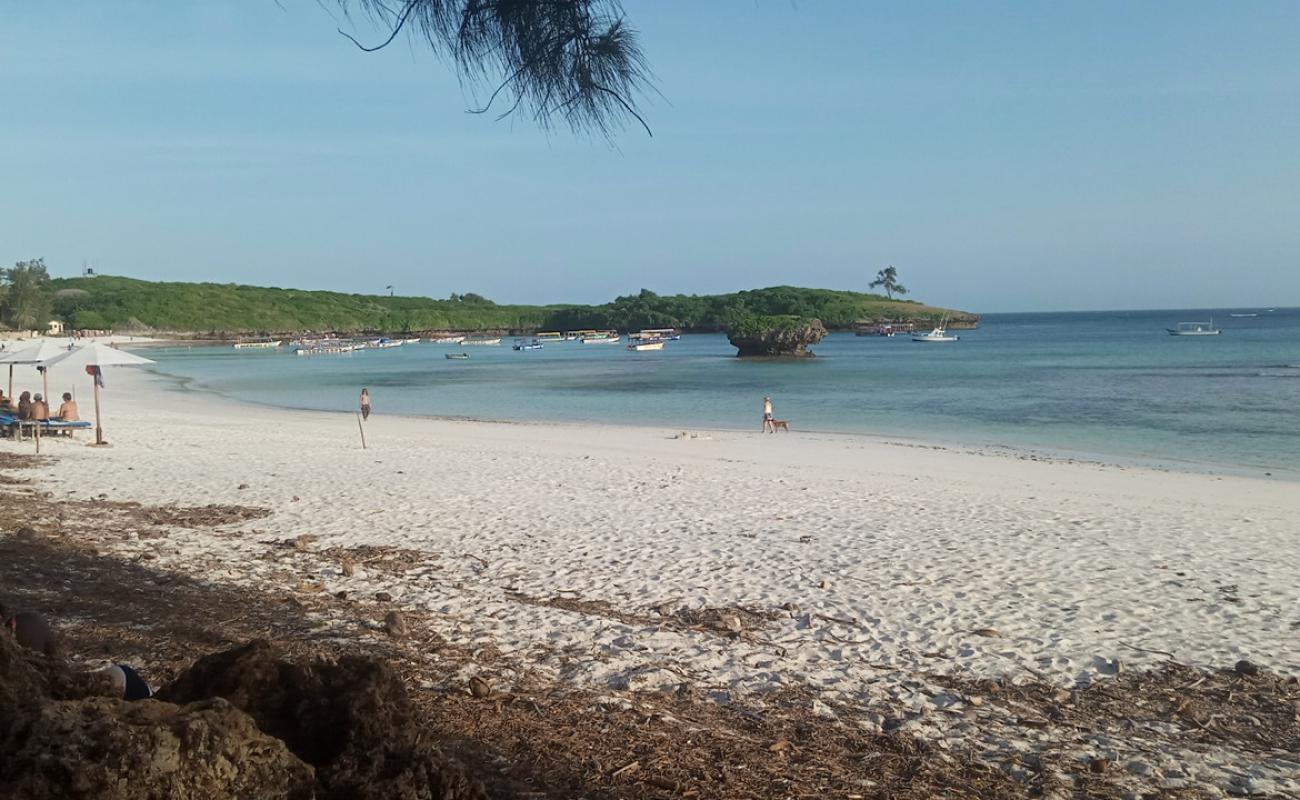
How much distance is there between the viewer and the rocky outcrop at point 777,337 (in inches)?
2751

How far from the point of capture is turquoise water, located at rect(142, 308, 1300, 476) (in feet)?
75.6

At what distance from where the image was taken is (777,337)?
70.2 meters

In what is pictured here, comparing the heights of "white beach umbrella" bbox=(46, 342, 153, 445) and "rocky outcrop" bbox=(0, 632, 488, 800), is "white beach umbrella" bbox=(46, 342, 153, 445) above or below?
above

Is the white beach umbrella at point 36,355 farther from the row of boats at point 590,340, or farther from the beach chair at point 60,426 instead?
the row of boats at point 590,340

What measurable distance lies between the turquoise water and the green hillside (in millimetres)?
74654

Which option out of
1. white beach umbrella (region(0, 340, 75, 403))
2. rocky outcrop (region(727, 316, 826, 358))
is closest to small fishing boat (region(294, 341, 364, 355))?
rocky outcrop (region(727, 316, 826, 358))

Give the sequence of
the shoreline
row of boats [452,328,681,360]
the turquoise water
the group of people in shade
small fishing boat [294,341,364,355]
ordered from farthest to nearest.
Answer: row of boats [452,328,681,360] → small fishing boat [294,341,364,355] → the turquoise water → the shoreline → the group of people in shade

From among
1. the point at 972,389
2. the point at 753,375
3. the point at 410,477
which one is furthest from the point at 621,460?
the point at 753,375

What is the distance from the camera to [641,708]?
450 centimetres

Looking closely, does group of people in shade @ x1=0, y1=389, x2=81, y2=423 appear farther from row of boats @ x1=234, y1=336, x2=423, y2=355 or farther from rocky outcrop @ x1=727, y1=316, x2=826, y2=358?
row of boats @ x1=234, y1=336, x2=423, y2=355

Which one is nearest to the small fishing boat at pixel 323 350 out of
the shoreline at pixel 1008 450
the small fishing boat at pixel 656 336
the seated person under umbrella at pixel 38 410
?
the small fishing boat at pixel 656 336

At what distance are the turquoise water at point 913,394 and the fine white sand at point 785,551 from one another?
6319 millimetres

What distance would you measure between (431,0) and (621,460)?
12351 mm

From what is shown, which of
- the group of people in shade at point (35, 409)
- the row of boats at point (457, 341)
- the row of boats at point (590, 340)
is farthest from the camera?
the row of boats at point (590, 340)
